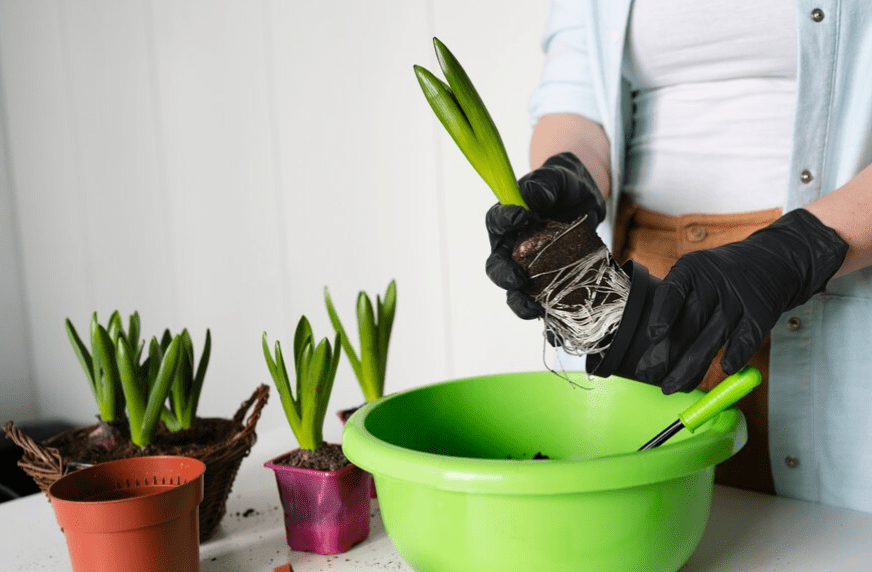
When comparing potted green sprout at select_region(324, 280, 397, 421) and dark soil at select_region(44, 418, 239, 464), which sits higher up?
potted green sprout at select_region(324, 280, 397, 421)

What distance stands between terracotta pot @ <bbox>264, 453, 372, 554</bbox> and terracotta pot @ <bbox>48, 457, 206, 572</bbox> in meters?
0.09

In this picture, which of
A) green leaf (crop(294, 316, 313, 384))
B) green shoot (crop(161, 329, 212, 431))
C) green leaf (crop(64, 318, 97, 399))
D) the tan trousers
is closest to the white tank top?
the tan trousers

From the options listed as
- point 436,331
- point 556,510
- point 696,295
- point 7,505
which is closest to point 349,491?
point 556,510

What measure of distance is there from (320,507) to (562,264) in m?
0.31

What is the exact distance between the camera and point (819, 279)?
0.75 meters

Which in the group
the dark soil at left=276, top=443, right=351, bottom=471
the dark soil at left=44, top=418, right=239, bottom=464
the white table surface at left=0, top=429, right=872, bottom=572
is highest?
the dark soil at left=276, top=443, right=351, bottom=471

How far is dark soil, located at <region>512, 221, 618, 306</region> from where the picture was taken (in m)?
0.73

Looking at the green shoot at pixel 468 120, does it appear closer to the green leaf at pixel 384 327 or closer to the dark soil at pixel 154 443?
the green leaf at pixel 384 327

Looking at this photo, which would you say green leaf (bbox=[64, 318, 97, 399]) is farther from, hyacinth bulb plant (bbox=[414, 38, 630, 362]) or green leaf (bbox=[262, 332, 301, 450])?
hyacinth bulb plant (bbox=[414, 38, 630, 362])

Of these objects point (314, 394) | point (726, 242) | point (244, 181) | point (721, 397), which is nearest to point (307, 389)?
point (314, 394)

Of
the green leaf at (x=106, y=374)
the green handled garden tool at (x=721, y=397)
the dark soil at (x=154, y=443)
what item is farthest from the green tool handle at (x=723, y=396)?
the green leaf at (x=106, y=374)

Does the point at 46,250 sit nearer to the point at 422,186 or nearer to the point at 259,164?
the point at 259,164

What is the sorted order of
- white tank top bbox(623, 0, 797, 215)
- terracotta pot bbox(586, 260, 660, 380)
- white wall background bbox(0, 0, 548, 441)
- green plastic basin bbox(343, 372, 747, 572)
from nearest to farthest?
green plastic basin bbox(343, 372, 747, 572) < terracotta pot bbox(586, 260, 660, 380) < white tank top bbox(623, 0, 797, 215) < white wall background bbox(0, 0, 548, 441)

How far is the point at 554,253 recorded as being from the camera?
73cm
